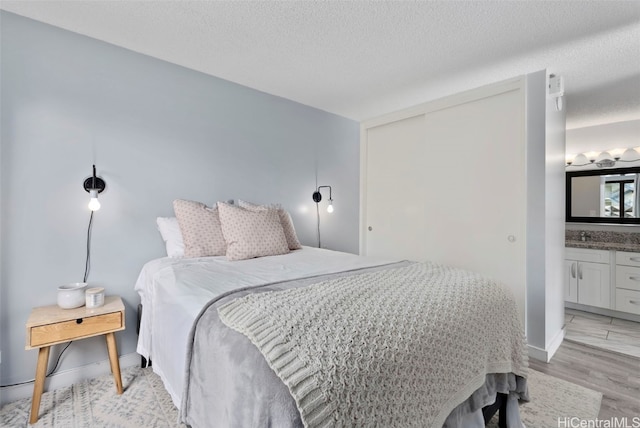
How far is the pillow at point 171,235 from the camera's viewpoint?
2197mm

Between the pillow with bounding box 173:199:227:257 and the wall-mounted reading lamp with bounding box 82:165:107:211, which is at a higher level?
the wall-mounted reading lamp with bounding box 82:165:107:211

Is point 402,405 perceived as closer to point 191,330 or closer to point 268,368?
point 268,368

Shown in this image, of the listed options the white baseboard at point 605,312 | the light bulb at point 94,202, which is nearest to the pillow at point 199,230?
the light bulb at point 94,202

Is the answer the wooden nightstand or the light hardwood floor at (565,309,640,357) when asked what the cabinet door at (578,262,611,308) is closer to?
the light hardwood floor at (565,309,640,357)

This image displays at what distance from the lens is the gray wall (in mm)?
1858

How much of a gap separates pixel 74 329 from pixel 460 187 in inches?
120

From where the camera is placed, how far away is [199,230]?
2227mm

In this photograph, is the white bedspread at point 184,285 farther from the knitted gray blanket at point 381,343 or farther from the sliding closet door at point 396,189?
the sliding closet door at point 396,189

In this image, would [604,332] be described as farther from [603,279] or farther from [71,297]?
[71,297]

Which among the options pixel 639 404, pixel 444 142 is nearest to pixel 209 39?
pixel 444 142

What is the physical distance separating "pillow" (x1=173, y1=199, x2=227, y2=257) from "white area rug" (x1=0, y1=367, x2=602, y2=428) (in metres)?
0.91

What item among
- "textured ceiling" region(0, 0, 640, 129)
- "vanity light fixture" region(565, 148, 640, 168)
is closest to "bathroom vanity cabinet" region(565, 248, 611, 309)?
"vanity light fixture" region(565, 148, 640, 168)

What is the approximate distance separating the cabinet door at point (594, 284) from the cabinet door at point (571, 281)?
0.04 metres

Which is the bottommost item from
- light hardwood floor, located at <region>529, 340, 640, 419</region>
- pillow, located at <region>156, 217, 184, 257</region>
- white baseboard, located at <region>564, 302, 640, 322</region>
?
light hardwood floor, located at <region>529, 340, 640, 419</region>
